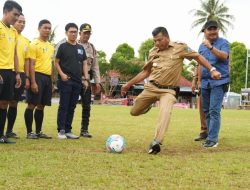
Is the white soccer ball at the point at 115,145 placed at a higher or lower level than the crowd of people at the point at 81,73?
lower

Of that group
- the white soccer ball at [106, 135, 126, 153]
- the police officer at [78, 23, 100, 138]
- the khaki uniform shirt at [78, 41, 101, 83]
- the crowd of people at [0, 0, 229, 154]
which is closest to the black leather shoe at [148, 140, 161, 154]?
the crowd of people at [0, 0, 229, 154]

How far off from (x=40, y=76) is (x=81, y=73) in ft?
2.72

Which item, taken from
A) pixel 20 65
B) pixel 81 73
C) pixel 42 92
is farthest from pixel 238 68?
pixel 20 65

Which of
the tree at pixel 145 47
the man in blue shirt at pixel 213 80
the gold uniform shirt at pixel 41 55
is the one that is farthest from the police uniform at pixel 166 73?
the tree at pixel 145 47

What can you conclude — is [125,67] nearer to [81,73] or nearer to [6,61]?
[81,73]

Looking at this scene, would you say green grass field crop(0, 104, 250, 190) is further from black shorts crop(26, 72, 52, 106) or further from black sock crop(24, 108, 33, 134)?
black shorts crop(26, 72, 52, 106)

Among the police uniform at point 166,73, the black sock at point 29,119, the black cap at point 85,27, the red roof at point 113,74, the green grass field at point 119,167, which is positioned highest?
the red roof at point 113,74

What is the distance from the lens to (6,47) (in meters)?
7.23

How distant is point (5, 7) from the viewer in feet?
23.5

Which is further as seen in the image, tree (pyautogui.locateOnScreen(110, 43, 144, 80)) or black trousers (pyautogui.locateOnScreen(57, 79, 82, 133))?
tree (pyautogui.locateOnScreen(110, 43, 144, 80))

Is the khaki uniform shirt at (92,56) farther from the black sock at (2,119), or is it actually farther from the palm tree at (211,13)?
the palm tree at (211,13)

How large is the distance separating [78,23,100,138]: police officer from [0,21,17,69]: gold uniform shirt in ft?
6.40

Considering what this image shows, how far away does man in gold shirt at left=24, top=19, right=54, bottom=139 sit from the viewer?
835 centimetres

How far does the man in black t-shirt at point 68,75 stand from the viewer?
27.7 feet
